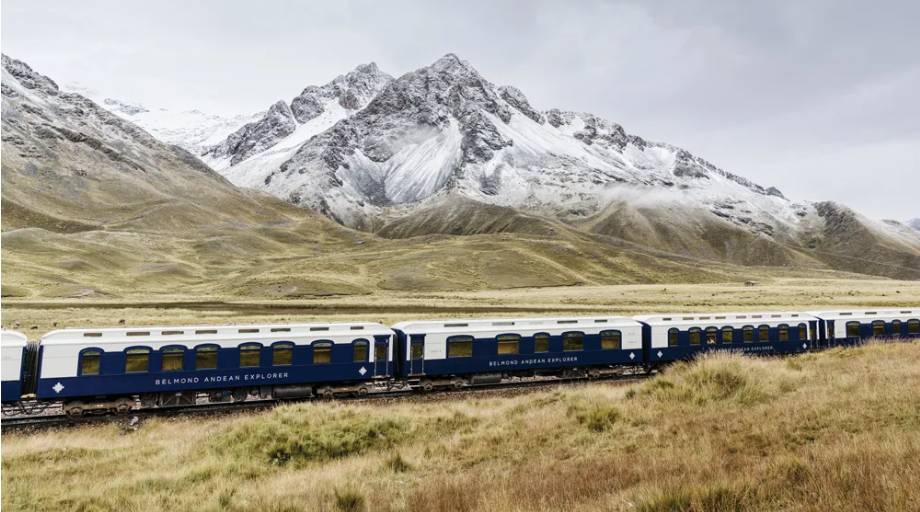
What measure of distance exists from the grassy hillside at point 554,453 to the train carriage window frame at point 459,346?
18.8 feet

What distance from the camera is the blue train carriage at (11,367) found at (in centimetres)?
2089

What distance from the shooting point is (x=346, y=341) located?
2544cm

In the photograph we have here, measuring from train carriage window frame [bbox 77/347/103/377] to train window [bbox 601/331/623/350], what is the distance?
22898mm

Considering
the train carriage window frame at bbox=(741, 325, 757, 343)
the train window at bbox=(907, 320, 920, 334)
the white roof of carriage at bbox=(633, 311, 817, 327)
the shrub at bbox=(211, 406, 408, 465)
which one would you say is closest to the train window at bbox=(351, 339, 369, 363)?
the shrub at bbox=(211, 406, 408, 465)

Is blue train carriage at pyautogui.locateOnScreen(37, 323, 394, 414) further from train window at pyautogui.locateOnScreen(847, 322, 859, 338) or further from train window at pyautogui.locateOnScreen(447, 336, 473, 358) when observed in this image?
train window at pyautogui.locateOnScreen(847, 322, 859, 338)

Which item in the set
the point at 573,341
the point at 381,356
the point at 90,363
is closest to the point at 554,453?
the point at 381,356

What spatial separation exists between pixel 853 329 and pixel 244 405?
37.1m

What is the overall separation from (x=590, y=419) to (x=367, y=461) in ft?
19.4

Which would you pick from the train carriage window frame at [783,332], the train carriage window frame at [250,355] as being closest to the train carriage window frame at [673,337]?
the train carriage window frame at [783,332]

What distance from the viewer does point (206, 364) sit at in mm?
23406

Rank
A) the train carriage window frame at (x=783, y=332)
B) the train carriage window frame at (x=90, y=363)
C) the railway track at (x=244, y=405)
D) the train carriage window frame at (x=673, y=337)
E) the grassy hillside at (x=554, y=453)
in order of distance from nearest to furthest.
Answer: the grassy hillside at (x=554, y=453) < the railway track at (x=244, y=405) < the train carriage window frame at (x=90, y=363) < the train carriage window frame at (x=673, y=337) < the train carriage window frame at (x=783, y=332)

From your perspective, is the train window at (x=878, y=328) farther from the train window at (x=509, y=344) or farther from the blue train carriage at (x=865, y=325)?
the train window at (x=509, y=344)

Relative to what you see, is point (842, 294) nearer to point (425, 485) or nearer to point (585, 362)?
point (585, 362)

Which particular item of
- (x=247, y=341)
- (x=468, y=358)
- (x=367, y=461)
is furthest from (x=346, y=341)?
(x=367, y=461)
